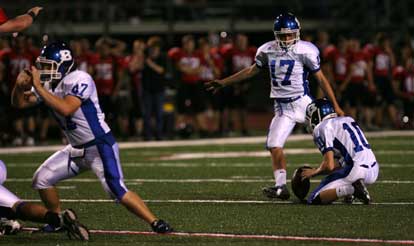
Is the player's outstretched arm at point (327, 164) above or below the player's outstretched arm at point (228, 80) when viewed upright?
below

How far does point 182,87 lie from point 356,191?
9.32 m

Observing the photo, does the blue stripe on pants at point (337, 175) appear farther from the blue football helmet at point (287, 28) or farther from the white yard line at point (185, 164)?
the white yard line at point (185, 164)

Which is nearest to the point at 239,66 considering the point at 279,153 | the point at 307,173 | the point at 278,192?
the point at 279,153

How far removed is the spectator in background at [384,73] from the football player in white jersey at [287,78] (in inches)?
341

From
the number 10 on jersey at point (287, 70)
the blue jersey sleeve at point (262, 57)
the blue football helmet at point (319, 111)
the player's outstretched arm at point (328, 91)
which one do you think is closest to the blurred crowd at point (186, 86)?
the blue jersey sleeve at point (262, 57)

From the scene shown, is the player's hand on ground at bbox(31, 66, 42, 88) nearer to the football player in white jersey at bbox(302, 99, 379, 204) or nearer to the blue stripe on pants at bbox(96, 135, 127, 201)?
the blue stripe on pants at bbox(96, 135, 127, 201)

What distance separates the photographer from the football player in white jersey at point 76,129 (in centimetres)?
755

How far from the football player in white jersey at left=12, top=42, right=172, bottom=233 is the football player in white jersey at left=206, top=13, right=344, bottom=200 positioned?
2581mm

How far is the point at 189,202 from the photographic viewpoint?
982 cm

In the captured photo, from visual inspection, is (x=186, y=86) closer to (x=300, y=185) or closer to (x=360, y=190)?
(x=300, y=185)

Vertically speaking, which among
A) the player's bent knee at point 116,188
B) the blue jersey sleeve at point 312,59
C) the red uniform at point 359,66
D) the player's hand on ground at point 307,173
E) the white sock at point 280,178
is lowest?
the red uniform at point 359,66

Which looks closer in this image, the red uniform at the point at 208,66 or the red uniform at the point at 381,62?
the red uniform at the point at 208,66

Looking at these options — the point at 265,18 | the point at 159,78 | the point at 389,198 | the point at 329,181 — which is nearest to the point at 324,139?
the point at 329,181

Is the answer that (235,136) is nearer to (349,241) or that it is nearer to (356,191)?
(356,191)
